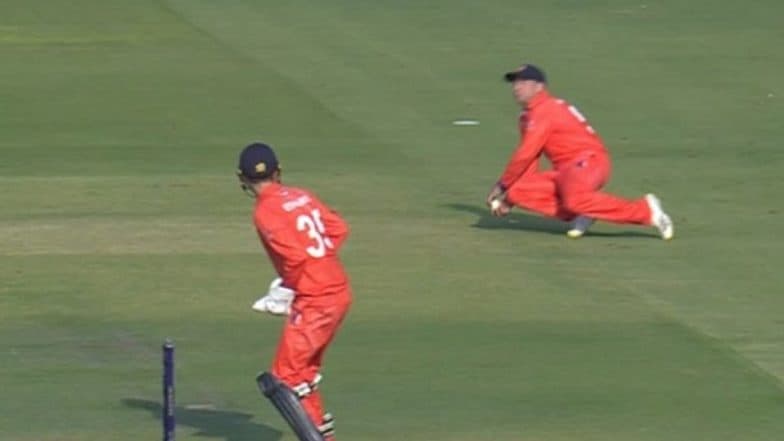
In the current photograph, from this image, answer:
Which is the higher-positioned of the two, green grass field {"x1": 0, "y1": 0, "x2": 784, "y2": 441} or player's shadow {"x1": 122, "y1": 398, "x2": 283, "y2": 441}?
player's shadow {"x1": 122, "y1": 398, "x2": 283, "y2": 441}

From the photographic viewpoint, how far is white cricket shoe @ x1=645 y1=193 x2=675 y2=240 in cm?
1661

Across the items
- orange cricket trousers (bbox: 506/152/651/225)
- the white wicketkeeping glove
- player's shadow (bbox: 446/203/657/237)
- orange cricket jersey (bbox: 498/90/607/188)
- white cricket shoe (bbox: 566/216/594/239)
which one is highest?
the white wicketkeeping glove

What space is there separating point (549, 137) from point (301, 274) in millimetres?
6492

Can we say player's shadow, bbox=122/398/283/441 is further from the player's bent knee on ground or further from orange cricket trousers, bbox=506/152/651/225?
orange cricket trousers, bbox=506/152/651/225

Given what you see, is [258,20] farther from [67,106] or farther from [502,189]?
[502,189]

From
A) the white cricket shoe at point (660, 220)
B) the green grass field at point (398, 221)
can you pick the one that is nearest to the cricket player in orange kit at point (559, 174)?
the white cricket shoe at point (660, 220)

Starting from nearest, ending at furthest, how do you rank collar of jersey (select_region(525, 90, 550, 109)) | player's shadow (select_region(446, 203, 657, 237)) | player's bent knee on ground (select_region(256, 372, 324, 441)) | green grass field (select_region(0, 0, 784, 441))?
1. player's bent knee on ground (select_region(256, 372, 324, 441))
2. green grass field (select_region(0, 0, 784, 441))
3. collar of jersey (select_region(525, 90, 550, 109))
4. player's shadow (select_region(446, 203, 657, 237))

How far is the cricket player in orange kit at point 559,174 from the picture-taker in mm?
16516

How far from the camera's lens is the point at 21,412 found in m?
Answer: 11.9

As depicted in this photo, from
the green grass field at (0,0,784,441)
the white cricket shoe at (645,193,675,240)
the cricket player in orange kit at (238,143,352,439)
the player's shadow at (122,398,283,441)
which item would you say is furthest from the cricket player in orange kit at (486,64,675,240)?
the cricket player in orange kit at (238,143,352,439)

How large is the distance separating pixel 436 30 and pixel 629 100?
513 cm

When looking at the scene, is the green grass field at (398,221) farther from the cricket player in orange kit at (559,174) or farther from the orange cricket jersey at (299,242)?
the orange cricket jersey at (299,242)

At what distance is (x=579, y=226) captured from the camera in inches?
671

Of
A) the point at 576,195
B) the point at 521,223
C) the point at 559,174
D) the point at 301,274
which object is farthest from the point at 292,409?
the point at 521,223
